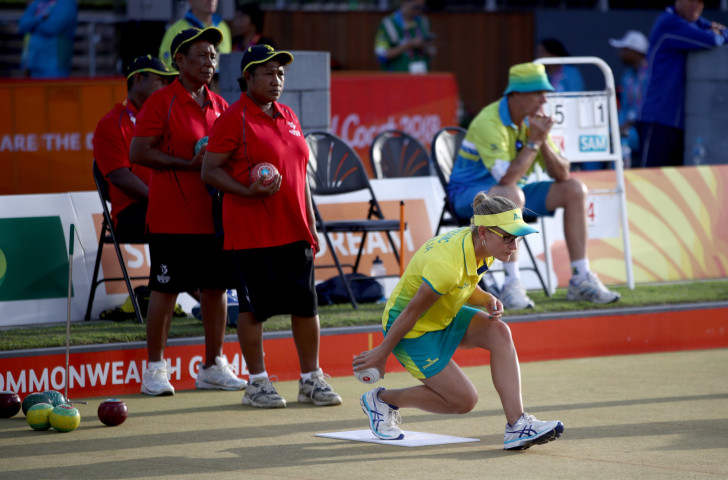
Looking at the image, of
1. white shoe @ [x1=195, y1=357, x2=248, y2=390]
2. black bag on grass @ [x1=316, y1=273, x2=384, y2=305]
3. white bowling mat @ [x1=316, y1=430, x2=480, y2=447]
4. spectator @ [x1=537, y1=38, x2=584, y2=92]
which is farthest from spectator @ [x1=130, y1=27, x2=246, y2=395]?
spectator @ [x1=537, y1=38, x2=584, y2=92]

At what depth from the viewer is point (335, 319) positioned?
7.86m

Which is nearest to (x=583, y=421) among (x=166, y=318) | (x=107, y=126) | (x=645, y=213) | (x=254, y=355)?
(x=254, y=355)

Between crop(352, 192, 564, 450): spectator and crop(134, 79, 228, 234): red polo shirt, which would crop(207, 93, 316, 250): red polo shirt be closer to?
crop(134, 79, 228, 234): red polo shirt

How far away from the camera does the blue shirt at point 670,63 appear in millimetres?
11477

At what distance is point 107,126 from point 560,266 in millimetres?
3945

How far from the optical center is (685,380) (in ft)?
24.4

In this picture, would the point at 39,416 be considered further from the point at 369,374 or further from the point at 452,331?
the point at 452,331

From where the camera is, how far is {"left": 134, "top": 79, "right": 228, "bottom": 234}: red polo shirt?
6699 millimetres

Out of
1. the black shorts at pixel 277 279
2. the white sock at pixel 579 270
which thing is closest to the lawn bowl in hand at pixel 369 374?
the black shorts at pixel 277 279

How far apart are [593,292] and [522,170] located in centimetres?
108

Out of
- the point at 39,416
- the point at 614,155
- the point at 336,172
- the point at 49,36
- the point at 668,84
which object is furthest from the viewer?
the point at 49,36

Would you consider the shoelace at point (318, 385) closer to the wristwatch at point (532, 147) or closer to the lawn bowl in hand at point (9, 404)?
the lawn bowl in hand at point (9, 404)

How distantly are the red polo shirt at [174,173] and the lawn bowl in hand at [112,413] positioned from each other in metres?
1.13

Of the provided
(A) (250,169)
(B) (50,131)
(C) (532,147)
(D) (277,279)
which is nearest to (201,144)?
(A) (250,169)
